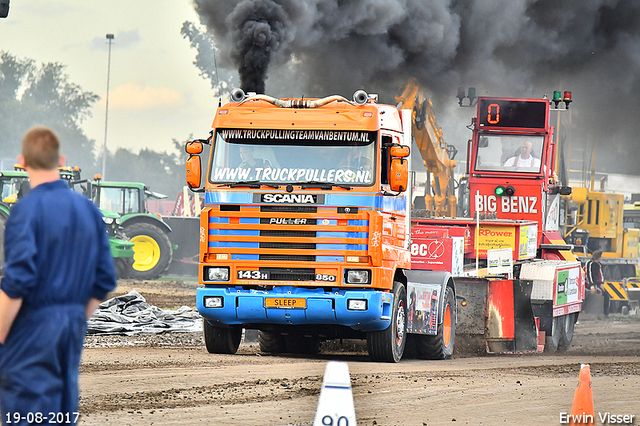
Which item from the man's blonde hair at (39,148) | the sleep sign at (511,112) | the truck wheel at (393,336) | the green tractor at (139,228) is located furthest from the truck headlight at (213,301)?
the green tractor at (139,228)

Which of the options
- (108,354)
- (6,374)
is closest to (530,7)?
(108,354)

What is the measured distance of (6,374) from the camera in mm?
4387

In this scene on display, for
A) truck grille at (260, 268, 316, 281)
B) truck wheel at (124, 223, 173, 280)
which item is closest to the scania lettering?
truck grille at (260, 268, 316, 281)

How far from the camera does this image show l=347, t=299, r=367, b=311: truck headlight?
11064mm

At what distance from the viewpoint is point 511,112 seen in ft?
60.7

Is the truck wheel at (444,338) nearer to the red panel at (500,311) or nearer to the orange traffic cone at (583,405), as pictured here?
the red panel at (500,311)

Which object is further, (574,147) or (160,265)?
(574,147)

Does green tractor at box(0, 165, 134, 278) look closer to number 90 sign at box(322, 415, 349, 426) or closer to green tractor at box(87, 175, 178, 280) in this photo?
green tractor at box(87, 175, 178, 280)

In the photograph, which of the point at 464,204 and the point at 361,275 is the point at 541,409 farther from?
the point at 464,204

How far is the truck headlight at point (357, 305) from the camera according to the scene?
1106 cm

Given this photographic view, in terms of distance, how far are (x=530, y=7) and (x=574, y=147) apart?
13197 mm

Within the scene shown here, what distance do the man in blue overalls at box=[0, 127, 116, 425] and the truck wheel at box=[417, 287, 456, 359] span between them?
8.97 metres

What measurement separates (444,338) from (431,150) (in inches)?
307

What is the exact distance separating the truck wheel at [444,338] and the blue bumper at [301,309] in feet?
6.04
